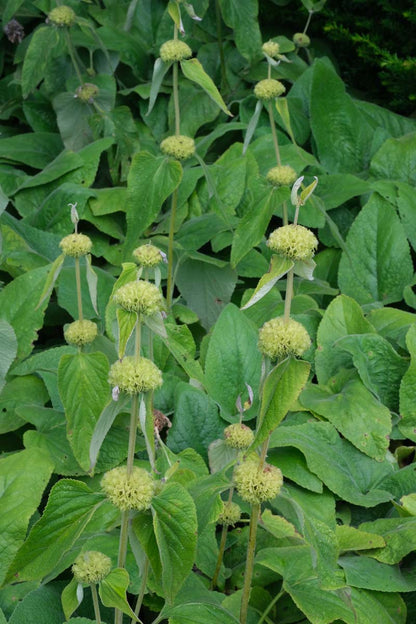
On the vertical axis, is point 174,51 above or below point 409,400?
above

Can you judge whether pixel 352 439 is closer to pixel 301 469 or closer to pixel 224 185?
pixel 301 469

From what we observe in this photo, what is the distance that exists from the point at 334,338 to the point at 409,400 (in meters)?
0.26

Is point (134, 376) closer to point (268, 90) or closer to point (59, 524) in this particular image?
point (59, 524)

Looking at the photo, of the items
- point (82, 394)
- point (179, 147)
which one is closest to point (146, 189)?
point (179, 147)

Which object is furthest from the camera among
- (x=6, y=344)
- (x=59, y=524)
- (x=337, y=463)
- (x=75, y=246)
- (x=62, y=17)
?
(x=62, y=17)

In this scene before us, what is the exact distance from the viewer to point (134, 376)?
3.57ft

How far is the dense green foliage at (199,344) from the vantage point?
1185mm

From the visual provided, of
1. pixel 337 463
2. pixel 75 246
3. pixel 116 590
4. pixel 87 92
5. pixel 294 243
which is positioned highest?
pixel 294 243

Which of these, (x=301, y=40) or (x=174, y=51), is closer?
(x=174, y=51)

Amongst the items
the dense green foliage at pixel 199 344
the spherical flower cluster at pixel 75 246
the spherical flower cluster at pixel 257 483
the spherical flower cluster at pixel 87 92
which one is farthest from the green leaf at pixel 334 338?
the spherical flower cluster at pixel 87 92

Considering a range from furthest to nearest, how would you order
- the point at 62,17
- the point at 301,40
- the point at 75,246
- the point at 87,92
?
the point at 301,40, the point at 87,92, the point at 62,17, the point at 75,246

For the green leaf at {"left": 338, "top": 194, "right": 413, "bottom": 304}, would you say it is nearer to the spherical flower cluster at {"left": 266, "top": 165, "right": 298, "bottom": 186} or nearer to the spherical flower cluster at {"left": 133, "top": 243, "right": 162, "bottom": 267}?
the spherical flower cluster at {"left": 266, "top": 165, "right": 298, "bottom": 186}

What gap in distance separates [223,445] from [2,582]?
46 cm

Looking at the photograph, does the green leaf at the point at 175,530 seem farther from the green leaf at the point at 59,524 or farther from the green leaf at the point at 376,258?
the green leaf at the point at 376,258
